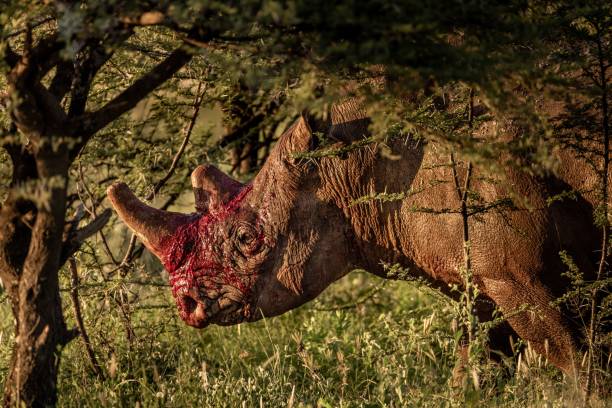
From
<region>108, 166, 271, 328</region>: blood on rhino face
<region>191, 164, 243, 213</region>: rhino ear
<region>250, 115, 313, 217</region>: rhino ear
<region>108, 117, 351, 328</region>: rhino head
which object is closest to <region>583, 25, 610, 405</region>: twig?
<region>108, 117, 351, 328</region>: rhino head

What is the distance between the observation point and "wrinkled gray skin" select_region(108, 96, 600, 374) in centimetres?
547

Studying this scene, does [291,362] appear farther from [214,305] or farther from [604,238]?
[604,238]

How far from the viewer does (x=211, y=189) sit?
20.5ft

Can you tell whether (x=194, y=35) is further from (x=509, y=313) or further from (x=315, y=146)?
(x=509, y=313)

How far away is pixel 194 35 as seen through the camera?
4.13 metres

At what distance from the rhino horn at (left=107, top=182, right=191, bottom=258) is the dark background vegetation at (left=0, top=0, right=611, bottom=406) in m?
0.46

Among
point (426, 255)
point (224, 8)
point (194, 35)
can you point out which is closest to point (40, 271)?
point (194, 35)

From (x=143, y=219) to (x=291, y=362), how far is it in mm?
1392

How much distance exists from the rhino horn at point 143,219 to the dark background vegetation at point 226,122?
18.1 inches

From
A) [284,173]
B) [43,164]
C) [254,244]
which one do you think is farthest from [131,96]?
[254,244]

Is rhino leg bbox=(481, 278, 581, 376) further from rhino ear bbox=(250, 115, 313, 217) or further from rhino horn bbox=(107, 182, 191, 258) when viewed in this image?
rhino horn bbox=(107, 182, 191, 258)

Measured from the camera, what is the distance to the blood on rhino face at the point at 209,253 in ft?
19.8

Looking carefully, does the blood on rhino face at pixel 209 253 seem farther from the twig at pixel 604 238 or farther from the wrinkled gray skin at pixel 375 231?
the twig at pixel 604 238

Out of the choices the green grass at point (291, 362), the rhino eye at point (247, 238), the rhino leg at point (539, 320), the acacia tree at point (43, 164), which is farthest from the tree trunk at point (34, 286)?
the rhino leg at point (539, 320)
